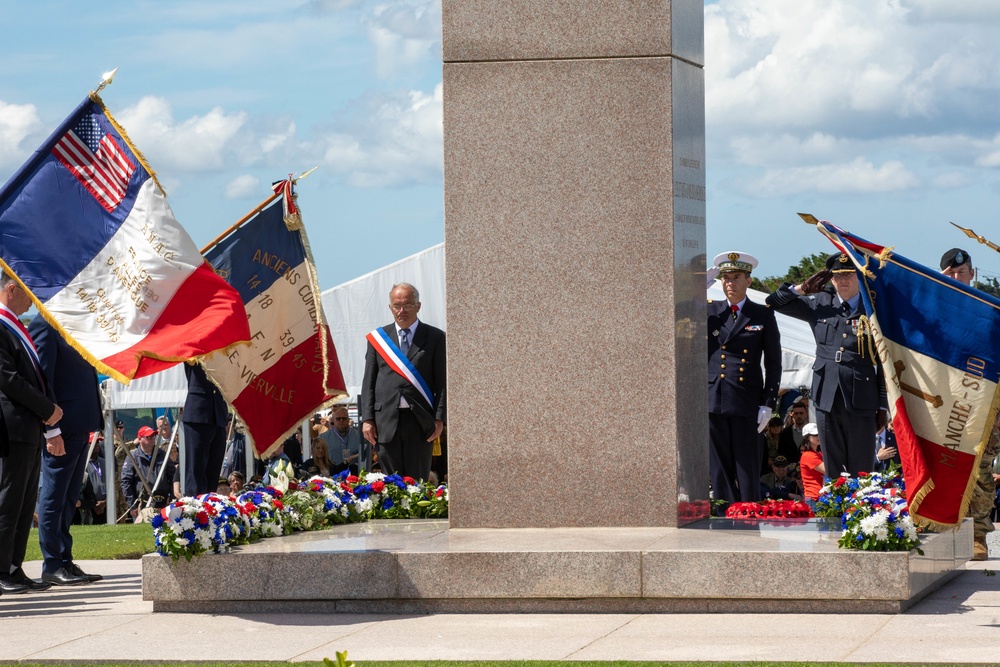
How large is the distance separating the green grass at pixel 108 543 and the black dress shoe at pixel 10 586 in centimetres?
244

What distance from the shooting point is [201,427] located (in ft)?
34.7

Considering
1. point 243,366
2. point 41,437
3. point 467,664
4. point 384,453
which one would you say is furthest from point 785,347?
point 467,664

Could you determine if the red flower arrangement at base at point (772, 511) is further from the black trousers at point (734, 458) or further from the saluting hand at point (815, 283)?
the saluting hand at point (815, 283)

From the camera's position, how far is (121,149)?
27.0ft

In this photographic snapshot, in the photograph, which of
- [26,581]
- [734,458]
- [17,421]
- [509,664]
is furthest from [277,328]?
[509,664]

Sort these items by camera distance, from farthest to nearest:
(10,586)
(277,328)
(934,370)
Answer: (277,328) → (10,586) → (934,370)

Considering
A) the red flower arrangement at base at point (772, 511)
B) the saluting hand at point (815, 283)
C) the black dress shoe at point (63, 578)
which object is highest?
the saluting hand at point (815, 283)

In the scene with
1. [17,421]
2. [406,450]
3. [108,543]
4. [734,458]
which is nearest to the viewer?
[17,421]

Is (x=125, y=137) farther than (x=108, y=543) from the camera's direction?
No

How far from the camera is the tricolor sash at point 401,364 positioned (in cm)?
1083

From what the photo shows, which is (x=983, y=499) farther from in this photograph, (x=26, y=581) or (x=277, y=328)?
(x=26, y=581)

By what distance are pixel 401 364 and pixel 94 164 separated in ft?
10.9

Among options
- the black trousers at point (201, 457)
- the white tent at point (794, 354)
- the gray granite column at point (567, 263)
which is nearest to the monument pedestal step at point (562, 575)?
the gray granite column at point (567, 263)

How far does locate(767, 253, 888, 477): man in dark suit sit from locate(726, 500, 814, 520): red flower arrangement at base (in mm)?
1213
